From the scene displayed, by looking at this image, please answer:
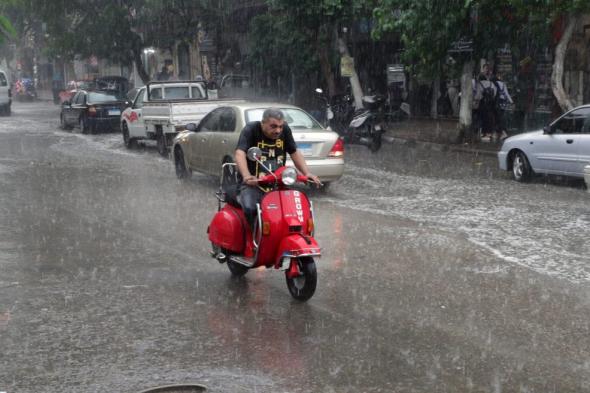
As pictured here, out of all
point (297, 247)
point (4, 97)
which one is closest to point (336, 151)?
point (297, 247)

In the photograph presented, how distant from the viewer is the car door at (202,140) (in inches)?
585

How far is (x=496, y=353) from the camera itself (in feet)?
19.4

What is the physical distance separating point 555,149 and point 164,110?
9.12 m

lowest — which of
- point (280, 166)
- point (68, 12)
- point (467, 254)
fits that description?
→ point (467, 254)

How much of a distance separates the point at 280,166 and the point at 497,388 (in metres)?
3.35

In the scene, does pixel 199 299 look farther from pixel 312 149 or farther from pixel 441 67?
pixel 441 67

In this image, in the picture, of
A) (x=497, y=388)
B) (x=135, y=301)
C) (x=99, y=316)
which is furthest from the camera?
(x=135, y=301)

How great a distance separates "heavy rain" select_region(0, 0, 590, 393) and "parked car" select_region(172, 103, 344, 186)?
48mm

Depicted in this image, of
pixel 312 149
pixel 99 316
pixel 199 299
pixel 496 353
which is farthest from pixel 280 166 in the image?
pixel 312 149

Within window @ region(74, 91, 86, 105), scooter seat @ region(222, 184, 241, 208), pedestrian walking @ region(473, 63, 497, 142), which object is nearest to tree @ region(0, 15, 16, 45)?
scooter seat @ region(222, 184, 241, 208)

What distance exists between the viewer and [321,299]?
24.4 feet

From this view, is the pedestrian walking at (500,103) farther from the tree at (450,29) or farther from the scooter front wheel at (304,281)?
the scooter front wheel at (304,281)

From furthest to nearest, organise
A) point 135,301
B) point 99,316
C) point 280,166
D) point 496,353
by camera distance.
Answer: point 280,166, point 135,301, point 99,316, point 496,353

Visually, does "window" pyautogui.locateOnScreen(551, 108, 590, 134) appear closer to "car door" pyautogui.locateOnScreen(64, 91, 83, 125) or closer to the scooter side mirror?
the scooter side mirror
